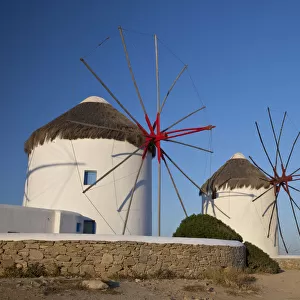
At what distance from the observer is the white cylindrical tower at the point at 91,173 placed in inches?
653

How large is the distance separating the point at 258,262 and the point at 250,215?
911 cm

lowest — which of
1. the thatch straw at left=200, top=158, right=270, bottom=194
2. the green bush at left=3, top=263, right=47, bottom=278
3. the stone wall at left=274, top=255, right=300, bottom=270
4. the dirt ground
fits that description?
the dirt ground

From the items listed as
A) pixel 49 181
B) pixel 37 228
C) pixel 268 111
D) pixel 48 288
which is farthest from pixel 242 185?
pixel 48 288

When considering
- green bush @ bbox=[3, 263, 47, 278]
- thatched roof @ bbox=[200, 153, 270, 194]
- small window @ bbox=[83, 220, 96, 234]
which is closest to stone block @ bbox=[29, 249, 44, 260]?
green bush @ bbox=[3, 263, 47, 278]

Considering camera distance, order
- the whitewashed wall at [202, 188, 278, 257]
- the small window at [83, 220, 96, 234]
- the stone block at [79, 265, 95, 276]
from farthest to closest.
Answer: the whitewashed wall at [202, 188, 278, 257] → the small window at [83, 220, 96, 234] → the stone block at [79, 265, 95, 276]

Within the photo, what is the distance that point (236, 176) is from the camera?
1005 inches

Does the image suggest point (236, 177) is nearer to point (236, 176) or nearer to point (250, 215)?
point (236, 176)

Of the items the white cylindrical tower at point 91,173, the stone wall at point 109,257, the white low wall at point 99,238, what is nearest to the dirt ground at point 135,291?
the stone wall at point 109,257

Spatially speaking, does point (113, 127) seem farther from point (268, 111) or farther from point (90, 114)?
point (268, 111)

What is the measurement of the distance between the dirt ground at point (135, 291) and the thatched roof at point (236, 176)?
517 inches

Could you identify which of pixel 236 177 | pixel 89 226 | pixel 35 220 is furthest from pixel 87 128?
pixel 236 177

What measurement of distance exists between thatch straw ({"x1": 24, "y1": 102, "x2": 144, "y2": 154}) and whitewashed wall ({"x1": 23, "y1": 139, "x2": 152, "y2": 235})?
0.25m

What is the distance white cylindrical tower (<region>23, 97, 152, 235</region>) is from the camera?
16578 millimetres

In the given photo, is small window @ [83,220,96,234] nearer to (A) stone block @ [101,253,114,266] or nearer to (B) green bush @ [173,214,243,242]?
(B) green bush @ [173,214,243,242]
